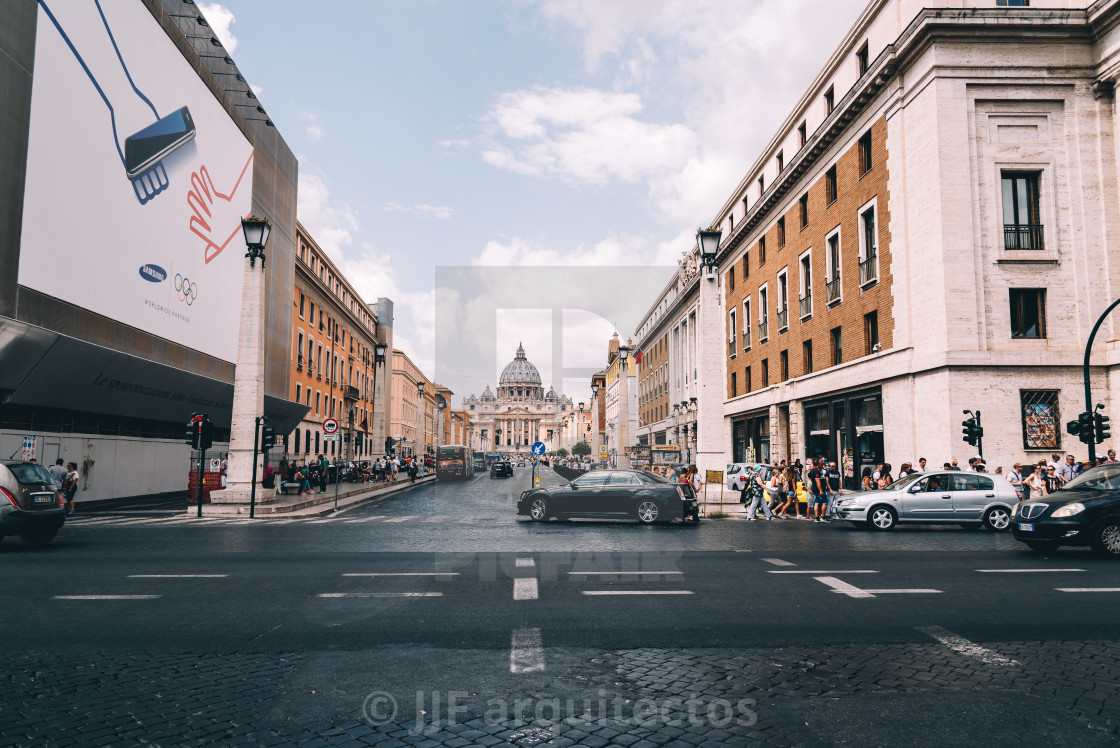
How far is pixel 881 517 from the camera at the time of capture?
17281 millimetres

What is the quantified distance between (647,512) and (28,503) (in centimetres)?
1243

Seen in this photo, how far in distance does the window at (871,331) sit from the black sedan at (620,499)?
1105 centimetres

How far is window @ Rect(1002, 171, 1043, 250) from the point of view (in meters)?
22.3

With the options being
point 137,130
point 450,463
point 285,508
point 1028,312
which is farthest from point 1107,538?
point 450,463

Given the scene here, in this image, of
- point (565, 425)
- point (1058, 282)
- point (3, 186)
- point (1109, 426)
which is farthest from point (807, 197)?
point (565, 425)

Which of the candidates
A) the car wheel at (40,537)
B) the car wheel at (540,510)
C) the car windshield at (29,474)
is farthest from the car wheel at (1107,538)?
the car windshield at (29,474)

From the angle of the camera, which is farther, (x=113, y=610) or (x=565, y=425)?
(x=565, y=425)

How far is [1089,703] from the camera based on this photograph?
4871mm

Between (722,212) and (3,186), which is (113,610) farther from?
(722,212)

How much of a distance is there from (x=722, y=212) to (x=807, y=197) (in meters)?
14.0

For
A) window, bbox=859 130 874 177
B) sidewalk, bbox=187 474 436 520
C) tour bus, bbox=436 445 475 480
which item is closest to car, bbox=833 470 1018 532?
window, bbox=859 130 874 177

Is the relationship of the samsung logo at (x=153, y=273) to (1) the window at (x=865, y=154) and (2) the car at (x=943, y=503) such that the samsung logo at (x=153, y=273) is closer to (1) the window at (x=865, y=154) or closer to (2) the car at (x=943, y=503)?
(2) the car at (x=943, y=503)

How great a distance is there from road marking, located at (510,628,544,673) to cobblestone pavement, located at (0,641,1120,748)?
379 mm

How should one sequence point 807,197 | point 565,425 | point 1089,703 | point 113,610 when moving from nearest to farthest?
point 1089,703 → point 113,610 → point 807,197 → point 565,425
